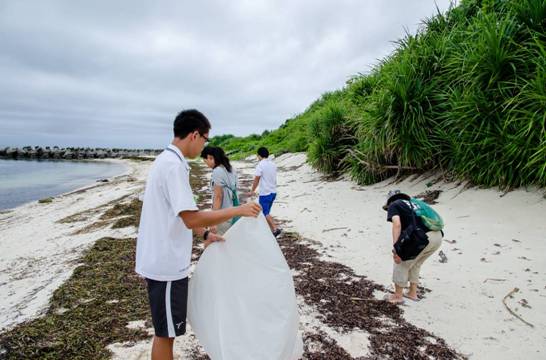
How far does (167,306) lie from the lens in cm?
204

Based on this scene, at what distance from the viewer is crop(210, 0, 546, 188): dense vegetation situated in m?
5.85

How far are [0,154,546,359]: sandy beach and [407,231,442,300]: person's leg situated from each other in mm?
171

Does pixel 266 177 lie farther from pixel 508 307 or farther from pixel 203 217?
pixel 203 217

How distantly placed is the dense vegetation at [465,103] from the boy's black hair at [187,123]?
5.41 metres

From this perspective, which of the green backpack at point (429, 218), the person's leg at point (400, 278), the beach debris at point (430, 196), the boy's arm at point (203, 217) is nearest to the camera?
the boy's arm at point (203, 217)

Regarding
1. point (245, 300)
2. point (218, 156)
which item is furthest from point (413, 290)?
point (218, 156)

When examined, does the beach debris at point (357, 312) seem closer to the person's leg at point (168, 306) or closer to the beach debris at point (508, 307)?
the beach debris at point (508, 307)

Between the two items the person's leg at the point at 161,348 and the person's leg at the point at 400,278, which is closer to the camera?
the person's leg at the point at 161,348

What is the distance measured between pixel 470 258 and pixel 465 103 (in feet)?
11.7

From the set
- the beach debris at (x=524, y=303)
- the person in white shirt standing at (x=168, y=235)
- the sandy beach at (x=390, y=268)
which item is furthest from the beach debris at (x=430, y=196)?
the person in white shirt standing at (x=168, y=235)

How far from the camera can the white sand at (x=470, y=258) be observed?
10.1ft

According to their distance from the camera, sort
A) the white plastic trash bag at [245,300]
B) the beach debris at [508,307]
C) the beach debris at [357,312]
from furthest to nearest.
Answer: the beach debris at [508,307] → the beach debris at [357,312] → the white plastic trash bag at [245,300]

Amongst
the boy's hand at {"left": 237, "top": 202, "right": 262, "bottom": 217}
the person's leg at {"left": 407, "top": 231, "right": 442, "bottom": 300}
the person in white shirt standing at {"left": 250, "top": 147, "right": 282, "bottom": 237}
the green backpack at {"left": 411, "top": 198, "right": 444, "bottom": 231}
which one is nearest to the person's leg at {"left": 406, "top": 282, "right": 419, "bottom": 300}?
the person's leg at {"left": 407, "top": 231, "right": 442, "bottom": 300}

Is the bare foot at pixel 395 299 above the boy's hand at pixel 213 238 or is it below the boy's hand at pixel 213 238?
below
